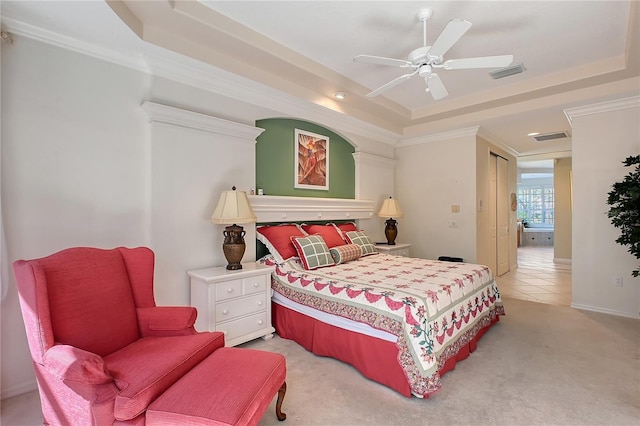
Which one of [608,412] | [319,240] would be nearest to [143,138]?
[319,240]

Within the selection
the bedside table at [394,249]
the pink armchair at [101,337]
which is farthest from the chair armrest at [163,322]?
the bedside table at [394,249]

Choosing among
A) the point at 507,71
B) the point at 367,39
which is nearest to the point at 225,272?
the point at 367,39

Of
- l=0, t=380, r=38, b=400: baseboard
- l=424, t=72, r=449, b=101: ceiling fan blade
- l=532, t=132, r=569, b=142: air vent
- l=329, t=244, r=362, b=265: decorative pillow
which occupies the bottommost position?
l=0, t=380, r=38, b=400: baseboard

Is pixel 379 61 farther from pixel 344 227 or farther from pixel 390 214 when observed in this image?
pixel 390 214

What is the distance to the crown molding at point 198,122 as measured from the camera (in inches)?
103

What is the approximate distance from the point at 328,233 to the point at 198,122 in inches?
74.5

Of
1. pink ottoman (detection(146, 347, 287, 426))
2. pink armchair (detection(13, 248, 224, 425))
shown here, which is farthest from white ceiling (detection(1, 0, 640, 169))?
pink ottoman (detection(146, 347, 287, 426))

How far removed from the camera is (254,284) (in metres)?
2.86

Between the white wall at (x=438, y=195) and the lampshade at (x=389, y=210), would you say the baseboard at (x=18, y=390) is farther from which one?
the white wall at (x=438, y=195)

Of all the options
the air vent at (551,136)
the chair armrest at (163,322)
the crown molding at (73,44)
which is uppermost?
the air vent at (551,136)

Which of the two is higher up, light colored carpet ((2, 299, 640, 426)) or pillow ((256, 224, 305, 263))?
pillow ((256, 224, 305, 263))

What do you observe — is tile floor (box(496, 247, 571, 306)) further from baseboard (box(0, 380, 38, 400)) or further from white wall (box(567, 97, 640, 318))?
baseboard (box(0, 380, 38, 400))

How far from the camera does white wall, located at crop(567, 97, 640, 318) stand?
3592 millimetres

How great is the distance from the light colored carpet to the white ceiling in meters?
2.60
